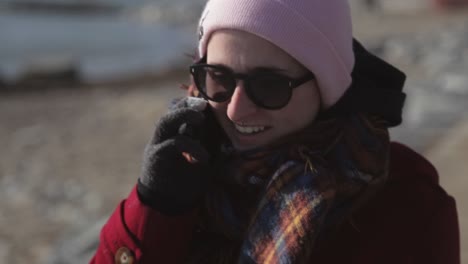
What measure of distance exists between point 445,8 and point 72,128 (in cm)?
1548

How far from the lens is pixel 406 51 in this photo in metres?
13.1

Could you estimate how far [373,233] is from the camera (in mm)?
2092

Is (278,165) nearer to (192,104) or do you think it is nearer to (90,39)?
(192,104)

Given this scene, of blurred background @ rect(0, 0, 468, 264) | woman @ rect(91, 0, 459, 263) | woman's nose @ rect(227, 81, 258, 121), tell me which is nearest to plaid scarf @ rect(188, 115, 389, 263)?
woman @ rect(91, 0, 459, 263)

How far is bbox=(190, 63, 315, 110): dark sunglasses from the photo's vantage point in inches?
78.6

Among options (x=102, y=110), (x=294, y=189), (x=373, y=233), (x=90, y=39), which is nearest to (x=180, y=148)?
(x=294, y=189)

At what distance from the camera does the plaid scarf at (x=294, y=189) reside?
198 centimetres

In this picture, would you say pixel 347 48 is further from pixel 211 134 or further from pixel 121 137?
pixel 121 137

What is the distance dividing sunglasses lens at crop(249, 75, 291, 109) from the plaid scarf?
0.11m

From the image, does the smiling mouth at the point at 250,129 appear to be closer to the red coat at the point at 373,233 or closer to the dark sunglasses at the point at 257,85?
the dark sunglasses at the point at 257,85

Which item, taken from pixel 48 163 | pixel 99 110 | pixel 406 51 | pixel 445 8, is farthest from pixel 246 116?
pixel 445 8

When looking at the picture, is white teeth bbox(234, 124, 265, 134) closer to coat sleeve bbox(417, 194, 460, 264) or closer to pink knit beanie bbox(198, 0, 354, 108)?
pink knit beanie bbox(198, 0, 354, 108)

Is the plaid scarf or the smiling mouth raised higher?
the smiling mouth

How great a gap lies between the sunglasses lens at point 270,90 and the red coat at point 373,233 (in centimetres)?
36
